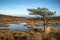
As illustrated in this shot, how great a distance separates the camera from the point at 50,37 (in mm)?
3896

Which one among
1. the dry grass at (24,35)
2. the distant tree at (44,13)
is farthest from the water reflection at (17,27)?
the distant tree at (44,13)

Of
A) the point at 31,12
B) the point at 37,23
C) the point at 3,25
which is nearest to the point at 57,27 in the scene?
the point at 37,23

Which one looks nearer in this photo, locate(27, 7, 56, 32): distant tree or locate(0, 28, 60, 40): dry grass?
locate(0, 28, 60, 40): dry grass

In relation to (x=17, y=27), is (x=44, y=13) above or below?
above

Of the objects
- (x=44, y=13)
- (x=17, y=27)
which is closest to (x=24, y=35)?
(x=17, y=27)

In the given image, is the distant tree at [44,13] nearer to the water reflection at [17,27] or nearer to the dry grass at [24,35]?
the dry grass at [24,35]

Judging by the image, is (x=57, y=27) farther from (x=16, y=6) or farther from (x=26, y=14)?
(x=16, y=6)

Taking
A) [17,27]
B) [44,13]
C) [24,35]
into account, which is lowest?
[24,35]

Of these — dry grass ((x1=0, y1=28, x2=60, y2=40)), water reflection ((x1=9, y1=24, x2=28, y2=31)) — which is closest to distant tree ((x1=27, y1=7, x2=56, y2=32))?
dry grass ((x1=0, y1=28, x2=60, y2=40))

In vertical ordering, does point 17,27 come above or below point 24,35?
above

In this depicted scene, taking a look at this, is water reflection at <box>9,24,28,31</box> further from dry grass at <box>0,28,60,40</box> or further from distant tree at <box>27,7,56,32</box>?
distant tree at <box>27,7,56,32</box>

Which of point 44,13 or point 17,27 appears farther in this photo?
point 44,13

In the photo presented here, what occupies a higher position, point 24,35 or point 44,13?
point 44,13

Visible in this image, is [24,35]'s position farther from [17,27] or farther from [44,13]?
[44,13]
